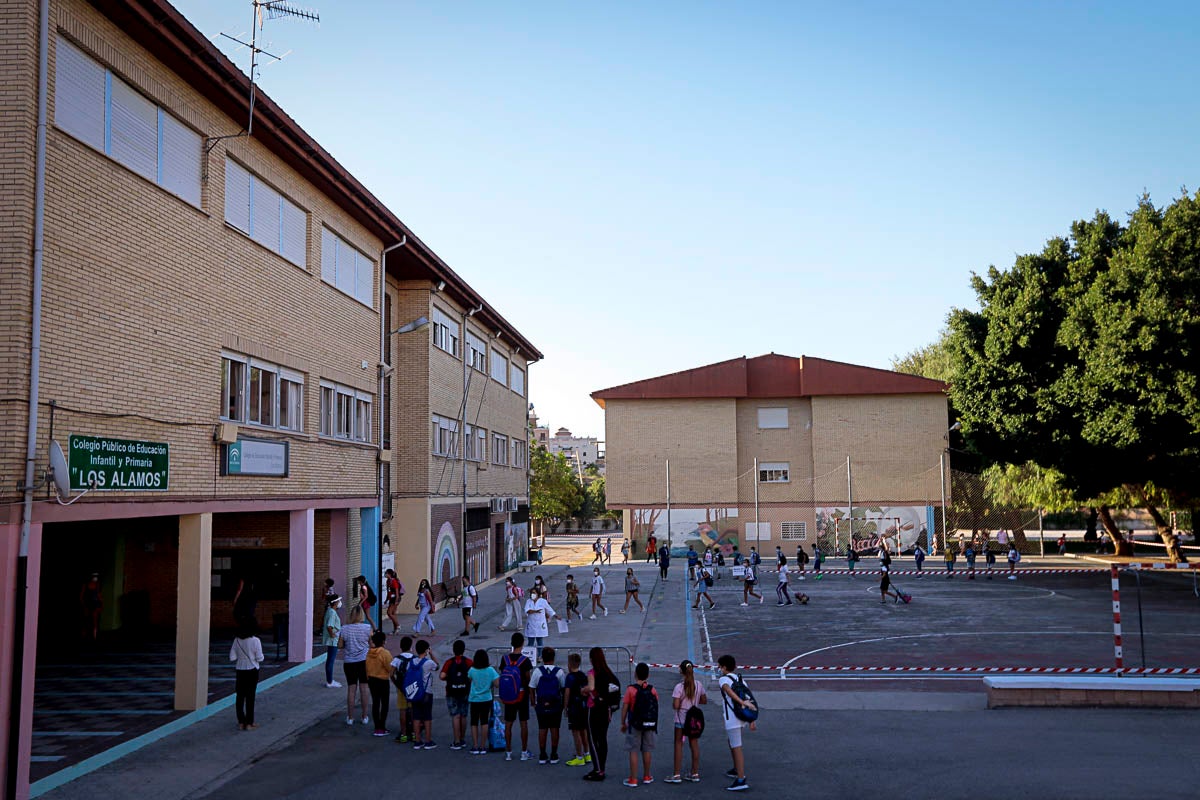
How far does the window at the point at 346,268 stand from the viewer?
21.5 metres

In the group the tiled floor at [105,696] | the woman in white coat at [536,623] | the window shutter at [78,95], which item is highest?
the window shutter at [78,95]

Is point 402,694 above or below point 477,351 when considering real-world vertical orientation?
below

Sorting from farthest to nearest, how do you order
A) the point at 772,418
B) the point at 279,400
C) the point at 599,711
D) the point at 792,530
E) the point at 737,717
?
the point at 772,418 → the point at 792,530 → the point at 279,400 → the point at 599,711 → the point at 737,717

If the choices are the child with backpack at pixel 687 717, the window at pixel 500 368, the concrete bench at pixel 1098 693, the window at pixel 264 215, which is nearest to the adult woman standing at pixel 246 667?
the child with backpack at pixel 687 717

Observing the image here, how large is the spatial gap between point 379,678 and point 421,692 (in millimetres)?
1419

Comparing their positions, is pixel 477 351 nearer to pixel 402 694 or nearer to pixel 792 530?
pixel 792 530

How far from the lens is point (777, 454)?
175ft

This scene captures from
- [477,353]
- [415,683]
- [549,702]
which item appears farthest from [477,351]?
[549,702]

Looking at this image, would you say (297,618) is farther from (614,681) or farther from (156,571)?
(614,681)

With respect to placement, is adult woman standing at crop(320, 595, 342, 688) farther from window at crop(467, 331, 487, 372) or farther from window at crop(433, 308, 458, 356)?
window at crop(467, 331, 487, 372)

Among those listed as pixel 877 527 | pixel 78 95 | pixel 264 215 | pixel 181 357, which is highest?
pixel 264 215

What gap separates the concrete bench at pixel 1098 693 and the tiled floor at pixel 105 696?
1328 centimetres

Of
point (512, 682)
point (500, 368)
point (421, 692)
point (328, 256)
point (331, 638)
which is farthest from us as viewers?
point (500, 368)

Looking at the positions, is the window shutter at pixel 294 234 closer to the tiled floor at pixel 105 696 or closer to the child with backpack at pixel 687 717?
the tiled floor at pixel 105 696
